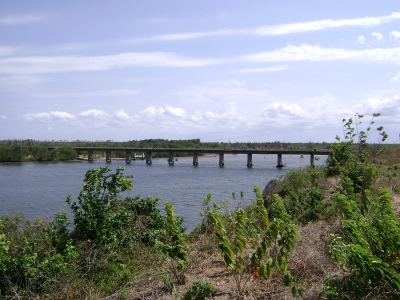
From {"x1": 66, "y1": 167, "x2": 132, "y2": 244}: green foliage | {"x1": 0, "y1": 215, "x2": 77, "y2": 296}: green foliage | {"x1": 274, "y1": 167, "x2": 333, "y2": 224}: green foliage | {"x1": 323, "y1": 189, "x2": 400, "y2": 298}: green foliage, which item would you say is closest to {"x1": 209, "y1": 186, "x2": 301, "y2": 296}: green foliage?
{"x1": 323, "y1": 189, "x2": 400, "y2": 298}: green foliage

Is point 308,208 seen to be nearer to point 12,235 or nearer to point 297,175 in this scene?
point 297,175

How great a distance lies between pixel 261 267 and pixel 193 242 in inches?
135

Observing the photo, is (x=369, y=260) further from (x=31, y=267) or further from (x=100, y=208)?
(x=100, y=208)

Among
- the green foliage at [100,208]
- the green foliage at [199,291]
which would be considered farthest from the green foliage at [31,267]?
the green foliage at [199,291]

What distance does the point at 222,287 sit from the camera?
6.19 meters

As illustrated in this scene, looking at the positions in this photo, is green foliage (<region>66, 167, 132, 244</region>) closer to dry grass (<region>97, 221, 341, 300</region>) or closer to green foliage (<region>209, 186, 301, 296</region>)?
dry grass (<region>97, 221, 341, 300</region>)

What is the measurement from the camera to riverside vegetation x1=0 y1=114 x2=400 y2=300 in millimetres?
4973

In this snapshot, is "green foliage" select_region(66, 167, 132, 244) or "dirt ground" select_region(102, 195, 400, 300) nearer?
"dirt ground" select_region(102, 195, 400, 300)

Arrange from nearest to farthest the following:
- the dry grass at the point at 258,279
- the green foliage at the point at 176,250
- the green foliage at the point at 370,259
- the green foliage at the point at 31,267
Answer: the green foliage at the point at 370,259, the dry grass at the point at 258,279, the green foliage at the point at 176,250, the green foliage at the point at 31,267

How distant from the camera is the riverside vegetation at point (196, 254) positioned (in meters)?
4.97

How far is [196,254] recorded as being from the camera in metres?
7.82

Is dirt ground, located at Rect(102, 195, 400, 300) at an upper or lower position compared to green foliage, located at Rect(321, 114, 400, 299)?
lower

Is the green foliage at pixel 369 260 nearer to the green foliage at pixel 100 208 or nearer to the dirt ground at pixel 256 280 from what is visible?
the dirt ground at pixel 256 280

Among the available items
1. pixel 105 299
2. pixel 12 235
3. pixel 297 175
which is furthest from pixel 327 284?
pixel 297 175
